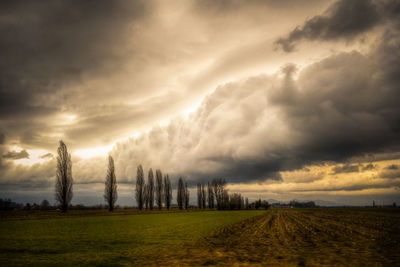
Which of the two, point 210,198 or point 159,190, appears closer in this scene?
point 159,190

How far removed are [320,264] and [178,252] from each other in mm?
6980

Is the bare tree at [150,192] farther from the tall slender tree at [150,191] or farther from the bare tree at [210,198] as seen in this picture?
the bare tree at [210,198]

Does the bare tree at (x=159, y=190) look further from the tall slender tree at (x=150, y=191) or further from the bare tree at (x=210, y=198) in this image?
the bare tree at (x=210, y=198)

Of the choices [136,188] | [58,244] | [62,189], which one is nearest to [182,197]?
[136,188]

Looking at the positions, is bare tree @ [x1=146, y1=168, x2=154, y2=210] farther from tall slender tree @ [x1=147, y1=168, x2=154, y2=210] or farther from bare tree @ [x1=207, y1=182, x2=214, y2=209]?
bare tree @ [x1=207, y1=182, x2=214, y2=209]

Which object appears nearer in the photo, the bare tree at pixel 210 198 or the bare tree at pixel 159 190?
the bare tree at pixel 159 190

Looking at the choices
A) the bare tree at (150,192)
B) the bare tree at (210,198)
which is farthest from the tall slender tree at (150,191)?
the bare tree at (210,198)

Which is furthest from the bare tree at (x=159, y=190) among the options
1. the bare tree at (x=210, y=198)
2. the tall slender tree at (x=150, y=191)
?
the bare tree at (x=210, y=198)

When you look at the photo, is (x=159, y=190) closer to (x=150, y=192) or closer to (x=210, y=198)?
(x=150, y=192)

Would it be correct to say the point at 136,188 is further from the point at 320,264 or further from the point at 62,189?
the point at 320,264

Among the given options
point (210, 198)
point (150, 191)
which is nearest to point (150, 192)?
point (150, 191)

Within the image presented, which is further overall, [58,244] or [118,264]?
[58,244]

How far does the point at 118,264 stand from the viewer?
10938 millimetres

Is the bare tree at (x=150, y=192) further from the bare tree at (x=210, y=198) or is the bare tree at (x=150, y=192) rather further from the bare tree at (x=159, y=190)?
the bare tree at (x=210, y=198)
